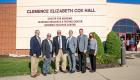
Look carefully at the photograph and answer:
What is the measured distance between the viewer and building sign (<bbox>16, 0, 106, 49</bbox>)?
2295 cm

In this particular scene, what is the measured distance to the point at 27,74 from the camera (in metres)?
15.8

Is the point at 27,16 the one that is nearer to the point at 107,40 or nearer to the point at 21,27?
the point at 21,27

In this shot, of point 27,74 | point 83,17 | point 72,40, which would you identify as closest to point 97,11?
point 83,17

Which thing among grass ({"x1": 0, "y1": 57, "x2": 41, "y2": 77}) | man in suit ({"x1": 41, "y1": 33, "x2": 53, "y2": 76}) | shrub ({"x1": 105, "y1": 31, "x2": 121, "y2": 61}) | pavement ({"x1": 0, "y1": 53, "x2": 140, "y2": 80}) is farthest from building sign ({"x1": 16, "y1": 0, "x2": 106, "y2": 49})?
man in suit ({"x1": 41, "y1": 33, "x2": 53, "y2": 76})

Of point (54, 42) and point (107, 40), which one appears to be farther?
point (107, 40)

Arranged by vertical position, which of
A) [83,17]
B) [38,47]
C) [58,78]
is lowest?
[58,78]

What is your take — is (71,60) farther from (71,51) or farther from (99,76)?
(99,76)

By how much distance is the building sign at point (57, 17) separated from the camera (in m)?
23.0

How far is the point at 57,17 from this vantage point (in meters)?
23.1

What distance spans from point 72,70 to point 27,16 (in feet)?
28.6

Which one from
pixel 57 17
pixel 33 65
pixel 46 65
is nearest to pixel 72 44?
pixel 46 65

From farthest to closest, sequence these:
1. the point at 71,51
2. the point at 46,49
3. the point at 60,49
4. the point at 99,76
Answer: the point at 60,49
the point at 71,51
the point at 46,49
the point at 99,76

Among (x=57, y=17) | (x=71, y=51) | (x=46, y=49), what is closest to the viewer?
(x=46, y=49)

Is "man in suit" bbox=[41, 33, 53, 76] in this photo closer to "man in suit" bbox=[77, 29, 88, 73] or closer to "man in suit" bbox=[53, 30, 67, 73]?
"man in suit" bbox=[53, 30, 67, 73]
